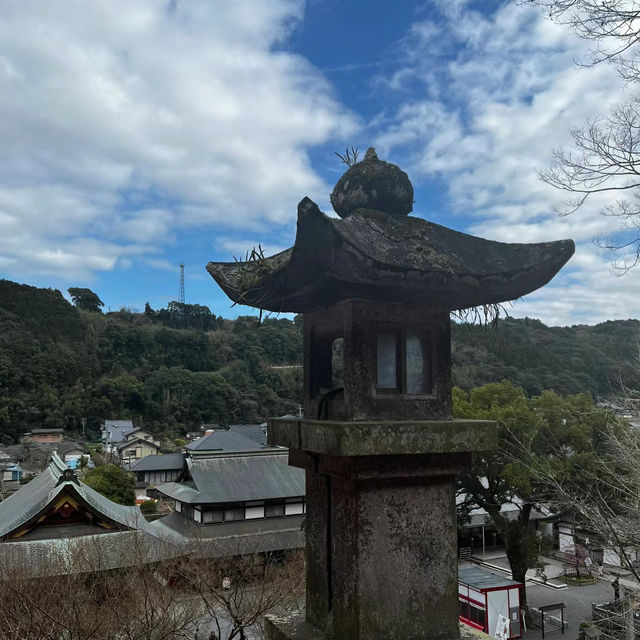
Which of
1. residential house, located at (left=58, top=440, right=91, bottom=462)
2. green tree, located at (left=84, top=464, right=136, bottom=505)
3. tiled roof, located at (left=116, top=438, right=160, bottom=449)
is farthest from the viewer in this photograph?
tiled roof, located at (left=116, top=438, right=160, bottom=449)

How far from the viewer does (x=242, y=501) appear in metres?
22.5

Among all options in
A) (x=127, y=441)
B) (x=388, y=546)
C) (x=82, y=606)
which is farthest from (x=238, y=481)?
(x=127, y=441)

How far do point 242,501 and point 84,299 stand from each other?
119m

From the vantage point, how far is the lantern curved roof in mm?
3264

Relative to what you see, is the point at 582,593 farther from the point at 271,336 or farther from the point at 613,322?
the point at 271,336

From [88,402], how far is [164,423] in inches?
477

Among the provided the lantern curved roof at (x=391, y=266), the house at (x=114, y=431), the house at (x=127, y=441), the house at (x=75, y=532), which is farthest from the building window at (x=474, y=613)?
the house at (x=114, y=431)

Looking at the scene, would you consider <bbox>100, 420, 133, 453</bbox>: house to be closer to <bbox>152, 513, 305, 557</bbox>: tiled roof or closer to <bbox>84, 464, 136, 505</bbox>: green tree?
<bbox>84, 464, 136, 505</bbox>: green tree

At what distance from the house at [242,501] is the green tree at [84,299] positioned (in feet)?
378

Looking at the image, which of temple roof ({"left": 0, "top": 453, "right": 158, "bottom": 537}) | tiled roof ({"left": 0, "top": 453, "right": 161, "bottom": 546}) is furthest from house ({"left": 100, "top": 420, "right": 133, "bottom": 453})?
temple roof ({"left": 0, "top": 453, "right": 158, "bottom": 537})

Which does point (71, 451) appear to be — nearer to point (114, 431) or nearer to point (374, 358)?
point (114, 431)

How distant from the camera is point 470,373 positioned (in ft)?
197

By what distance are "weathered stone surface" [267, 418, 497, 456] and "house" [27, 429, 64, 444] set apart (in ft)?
240

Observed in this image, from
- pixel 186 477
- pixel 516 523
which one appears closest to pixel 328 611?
pixel 516 523
